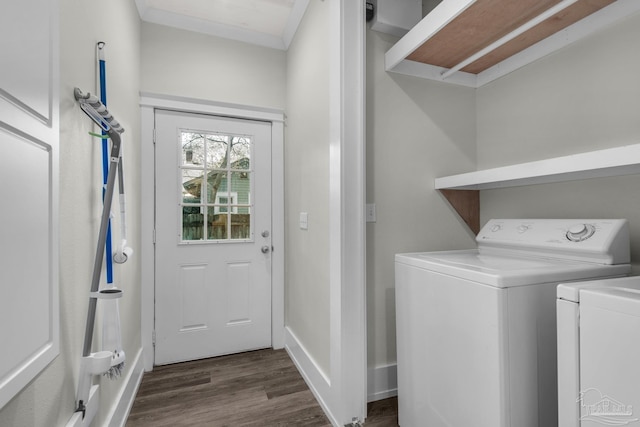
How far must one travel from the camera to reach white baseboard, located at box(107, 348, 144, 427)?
148cm

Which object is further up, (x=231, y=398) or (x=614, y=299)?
(x=614, y=299)

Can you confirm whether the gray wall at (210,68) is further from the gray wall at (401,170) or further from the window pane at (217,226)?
the gray wall at (401,170)

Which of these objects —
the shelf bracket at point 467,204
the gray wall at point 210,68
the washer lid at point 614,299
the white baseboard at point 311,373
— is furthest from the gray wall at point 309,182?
the washer lid at point 614,299

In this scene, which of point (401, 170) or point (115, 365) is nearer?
point (115, 365)

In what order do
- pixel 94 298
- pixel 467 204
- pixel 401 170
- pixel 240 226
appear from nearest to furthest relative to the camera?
pixel 94 298 → pixel 401 170 → pixel 467 204 → pixel 240 226

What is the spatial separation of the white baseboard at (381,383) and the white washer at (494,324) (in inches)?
9.3

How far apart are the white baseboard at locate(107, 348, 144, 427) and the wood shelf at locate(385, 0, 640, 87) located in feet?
7.64

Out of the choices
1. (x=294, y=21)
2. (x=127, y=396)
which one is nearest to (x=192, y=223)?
(x=127, y=396)

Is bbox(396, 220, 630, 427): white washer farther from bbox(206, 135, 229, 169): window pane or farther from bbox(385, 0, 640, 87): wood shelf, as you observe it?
bbox(206, 135, 229, 169): window pane

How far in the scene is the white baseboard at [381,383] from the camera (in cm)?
173

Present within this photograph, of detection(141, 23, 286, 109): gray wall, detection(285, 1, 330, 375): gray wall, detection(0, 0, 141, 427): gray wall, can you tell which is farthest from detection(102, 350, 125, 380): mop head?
detection(141, 23, 286, 109): gray wall

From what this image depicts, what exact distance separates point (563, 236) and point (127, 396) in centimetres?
237

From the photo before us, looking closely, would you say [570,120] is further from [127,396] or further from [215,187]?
[127,396]

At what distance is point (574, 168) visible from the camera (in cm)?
116
